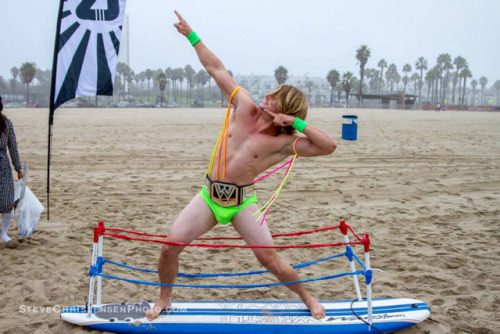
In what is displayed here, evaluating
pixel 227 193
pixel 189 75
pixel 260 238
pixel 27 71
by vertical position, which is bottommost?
pixel 260 238

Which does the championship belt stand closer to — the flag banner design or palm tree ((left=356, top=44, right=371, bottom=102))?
the flag banner design

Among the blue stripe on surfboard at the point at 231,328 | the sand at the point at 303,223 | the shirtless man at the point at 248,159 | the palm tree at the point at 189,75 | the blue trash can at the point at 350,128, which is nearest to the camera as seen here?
the shirtless man at the point at 248,159

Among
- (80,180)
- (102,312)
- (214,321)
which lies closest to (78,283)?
(102,312)

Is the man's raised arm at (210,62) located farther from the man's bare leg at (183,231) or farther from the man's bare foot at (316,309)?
the man's bare foot at (316,309)

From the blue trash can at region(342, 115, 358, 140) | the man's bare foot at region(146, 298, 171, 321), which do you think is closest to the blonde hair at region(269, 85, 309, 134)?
the man's bare foot at region(146, 298, 171, 321)

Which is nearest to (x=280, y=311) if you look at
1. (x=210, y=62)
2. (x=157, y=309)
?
(x=157, y=309)

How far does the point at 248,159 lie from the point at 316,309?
4.82ft

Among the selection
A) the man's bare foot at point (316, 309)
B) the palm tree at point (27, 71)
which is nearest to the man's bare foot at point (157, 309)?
the man's bare foot at point (316, 309)

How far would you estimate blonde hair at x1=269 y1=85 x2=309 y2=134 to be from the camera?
345cm

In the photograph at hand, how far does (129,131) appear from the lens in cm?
1909

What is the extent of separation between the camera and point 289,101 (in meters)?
3.44

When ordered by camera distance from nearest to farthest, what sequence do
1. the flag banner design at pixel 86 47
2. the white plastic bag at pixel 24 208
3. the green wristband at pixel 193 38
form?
the green wristband at pixel 193 38
the white plastic bag at pixel 24 208
the flag banner design at pixel 86 47

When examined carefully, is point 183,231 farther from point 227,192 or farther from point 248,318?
point 248,318

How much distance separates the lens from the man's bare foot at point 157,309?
12.1 feet
